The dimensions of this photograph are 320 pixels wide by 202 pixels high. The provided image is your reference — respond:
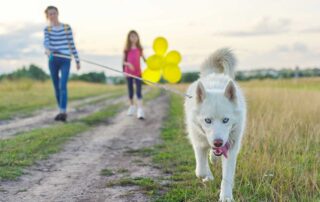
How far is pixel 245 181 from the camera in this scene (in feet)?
14.8

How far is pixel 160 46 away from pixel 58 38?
240 cm

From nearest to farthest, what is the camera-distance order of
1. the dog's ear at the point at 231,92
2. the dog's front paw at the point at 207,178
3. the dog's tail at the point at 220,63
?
1. the dog's ear at the point at 231,92
2. the dog's front paw at the point at 207,178
3. the dog's tail at the point at 220,63

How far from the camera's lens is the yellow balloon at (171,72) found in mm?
9852

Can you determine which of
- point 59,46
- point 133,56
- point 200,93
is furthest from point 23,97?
point 200,93

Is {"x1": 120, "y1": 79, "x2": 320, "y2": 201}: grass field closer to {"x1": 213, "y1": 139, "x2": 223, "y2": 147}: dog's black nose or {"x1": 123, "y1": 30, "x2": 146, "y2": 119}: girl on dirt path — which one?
{"x1": 213, "y1": 139, "x2": 223, "y2": 147}: dog's black nose

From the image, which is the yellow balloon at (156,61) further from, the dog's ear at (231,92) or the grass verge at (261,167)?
the dog's ear at (231,92)

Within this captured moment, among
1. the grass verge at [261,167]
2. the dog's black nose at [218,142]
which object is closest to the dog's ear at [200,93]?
the dog's black nose at [218,142]

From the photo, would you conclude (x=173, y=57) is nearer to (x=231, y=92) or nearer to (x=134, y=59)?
(x=134, y=59)

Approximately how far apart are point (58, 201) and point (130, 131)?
4935 mm

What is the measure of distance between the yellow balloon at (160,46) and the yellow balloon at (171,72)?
1.20 ft

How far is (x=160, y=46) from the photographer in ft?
32.4

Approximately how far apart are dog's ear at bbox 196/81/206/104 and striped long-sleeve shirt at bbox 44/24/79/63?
6.10 m

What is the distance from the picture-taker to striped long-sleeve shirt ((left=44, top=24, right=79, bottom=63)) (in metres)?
9.92

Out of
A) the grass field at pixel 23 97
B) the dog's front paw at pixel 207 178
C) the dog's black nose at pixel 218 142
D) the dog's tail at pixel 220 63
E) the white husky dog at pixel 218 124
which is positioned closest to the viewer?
the dog's black nose at pixel 218 142
